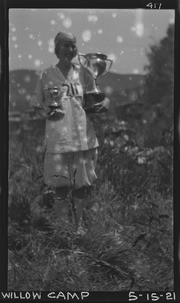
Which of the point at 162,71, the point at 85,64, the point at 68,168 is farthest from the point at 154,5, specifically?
the point at 68,168

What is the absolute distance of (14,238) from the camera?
11.6ft

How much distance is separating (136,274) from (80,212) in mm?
389

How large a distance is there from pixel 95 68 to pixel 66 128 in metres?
0.31

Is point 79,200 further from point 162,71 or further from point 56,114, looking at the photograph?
point 162,71

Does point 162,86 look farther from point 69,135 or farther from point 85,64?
point 69,135

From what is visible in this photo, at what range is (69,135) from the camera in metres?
3.54

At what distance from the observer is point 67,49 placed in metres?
3.53

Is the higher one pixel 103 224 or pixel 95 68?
pixel 95 68

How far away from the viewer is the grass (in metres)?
3.51

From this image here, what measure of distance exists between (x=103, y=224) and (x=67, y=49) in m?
0.83

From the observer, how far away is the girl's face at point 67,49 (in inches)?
139

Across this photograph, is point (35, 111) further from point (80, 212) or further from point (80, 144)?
point (80, 212)

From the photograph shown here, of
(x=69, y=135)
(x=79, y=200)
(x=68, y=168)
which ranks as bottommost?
(x=79, y=200)

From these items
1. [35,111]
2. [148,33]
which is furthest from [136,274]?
[148,33]
